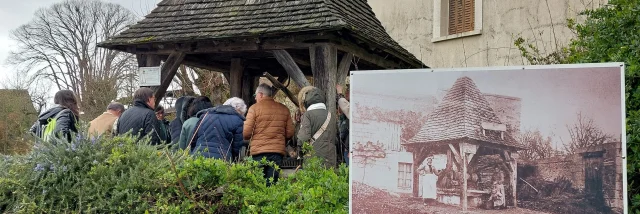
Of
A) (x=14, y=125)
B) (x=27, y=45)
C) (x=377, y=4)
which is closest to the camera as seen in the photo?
(x=377, y=4)

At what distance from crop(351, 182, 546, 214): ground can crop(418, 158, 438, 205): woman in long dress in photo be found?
0.04 m

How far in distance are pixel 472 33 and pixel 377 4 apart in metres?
3.40

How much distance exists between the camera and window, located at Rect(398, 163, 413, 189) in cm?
305

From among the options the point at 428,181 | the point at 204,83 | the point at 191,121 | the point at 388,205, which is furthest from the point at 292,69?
the point at 204,83

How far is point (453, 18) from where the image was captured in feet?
45.8

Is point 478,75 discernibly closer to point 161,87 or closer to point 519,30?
point 161,87

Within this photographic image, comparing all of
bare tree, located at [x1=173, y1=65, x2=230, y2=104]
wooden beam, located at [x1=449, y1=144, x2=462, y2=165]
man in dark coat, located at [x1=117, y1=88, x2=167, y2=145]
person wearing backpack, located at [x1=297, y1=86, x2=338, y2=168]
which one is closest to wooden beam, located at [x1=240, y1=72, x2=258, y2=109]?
bare tree, located at [x1=173, y1=65, x2=230, y2=104]

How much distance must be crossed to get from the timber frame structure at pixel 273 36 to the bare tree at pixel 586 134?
4625mm

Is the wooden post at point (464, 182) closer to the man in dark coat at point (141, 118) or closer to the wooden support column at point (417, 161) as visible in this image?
the wooden support column at point (417, 161)

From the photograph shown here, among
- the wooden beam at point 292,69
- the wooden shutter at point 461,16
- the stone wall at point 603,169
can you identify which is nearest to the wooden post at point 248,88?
the wooden beam at point 292,69

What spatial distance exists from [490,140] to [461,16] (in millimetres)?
11356

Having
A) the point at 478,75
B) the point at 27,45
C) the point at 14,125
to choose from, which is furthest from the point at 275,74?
the point at 27,45

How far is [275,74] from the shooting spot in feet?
37.1

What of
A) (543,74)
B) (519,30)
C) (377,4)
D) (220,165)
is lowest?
(220,165)
